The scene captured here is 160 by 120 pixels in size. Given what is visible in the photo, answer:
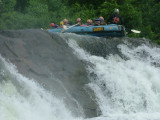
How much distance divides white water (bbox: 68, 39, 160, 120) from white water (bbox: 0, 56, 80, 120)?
0.92m

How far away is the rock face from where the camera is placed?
6.18 m

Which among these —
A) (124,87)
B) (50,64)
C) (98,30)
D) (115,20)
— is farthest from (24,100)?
(115,20)

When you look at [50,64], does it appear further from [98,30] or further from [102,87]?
[98,30]

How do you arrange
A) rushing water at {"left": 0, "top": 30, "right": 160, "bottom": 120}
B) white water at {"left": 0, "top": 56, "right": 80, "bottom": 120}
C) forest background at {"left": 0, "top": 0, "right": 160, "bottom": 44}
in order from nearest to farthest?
white water at {"left": 0, "top": 56, "right": 80, "bottom": 120} → rushing water at {"left": 0, "top": 30, "right": 160, "bottom": 120} → forest background at {"left": 0, "top": 0, "right": 160, "bottom": 44}

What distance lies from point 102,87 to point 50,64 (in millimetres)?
1258

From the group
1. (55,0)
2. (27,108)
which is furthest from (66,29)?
(55,0)

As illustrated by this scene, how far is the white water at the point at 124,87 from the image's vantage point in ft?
21.8

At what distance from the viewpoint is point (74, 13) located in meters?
16.7

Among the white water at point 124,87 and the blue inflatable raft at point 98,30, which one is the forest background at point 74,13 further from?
the white water at point 124,87

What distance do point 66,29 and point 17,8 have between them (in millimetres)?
8134

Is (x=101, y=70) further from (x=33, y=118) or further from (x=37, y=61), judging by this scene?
(x=33, y=118)

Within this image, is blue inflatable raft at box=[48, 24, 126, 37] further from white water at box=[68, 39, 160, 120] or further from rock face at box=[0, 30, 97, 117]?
rock face at box=[0, 30, 97, 117]

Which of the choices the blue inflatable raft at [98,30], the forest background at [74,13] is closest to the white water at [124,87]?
the blue inflatable raft at [98,30]

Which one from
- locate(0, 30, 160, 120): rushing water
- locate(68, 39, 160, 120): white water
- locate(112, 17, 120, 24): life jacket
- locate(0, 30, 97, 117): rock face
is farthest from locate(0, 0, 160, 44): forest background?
locate(0, 30, 97, 117): rock face
